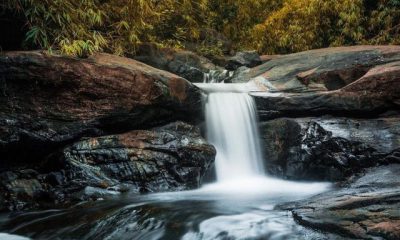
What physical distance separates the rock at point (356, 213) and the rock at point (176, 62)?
20.3ft

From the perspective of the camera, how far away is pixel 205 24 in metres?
13.9

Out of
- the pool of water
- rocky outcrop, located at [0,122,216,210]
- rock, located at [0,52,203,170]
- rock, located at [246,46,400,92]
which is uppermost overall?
rock, located at [246,46,400,92]

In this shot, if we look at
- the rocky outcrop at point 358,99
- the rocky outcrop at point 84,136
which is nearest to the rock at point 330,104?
the rocky outcrop at point 358,99

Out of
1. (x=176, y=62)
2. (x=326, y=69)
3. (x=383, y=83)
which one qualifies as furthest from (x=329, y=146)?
(x=176, y=62)

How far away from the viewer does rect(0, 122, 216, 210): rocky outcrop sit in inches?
216

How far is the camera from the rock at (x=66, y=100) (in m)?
5.70

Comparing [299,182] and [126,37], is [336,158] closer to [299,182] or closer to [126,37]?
[299,182]

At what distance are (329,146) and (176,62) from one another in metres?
5.08

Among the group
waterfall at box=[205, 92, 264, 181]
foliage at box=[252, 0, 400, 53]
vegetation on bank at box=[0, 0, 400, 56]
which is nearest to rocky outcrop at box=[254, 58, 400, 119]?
waterfall at box=[205, 92, 264, 181]

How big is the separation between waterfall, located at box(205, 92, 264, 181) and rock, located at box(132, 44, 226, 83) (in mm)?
2426

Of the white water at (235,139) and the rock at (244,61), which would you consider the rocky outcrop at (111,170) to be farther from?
the rock at (244,61)

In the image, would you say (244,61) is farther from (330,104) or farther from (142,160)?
(142,160)

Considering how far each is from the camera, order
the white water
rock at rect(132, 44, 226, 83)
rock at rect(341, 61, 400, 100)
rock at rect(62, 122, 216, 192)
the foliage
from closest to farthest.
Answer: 1. rock at rect(62, 122, 216, 192)
2. rock at rect(341, 61, 400, 100)
3. the white water
4. rock at rect(132, 44, 226, 83)
5. the foliage

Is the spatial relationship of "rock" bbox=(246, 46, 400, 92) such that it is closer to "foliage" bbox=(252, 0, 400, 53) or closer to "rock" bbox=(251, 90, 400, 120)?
"rock" bbox=(251, 90, 400, 120)
